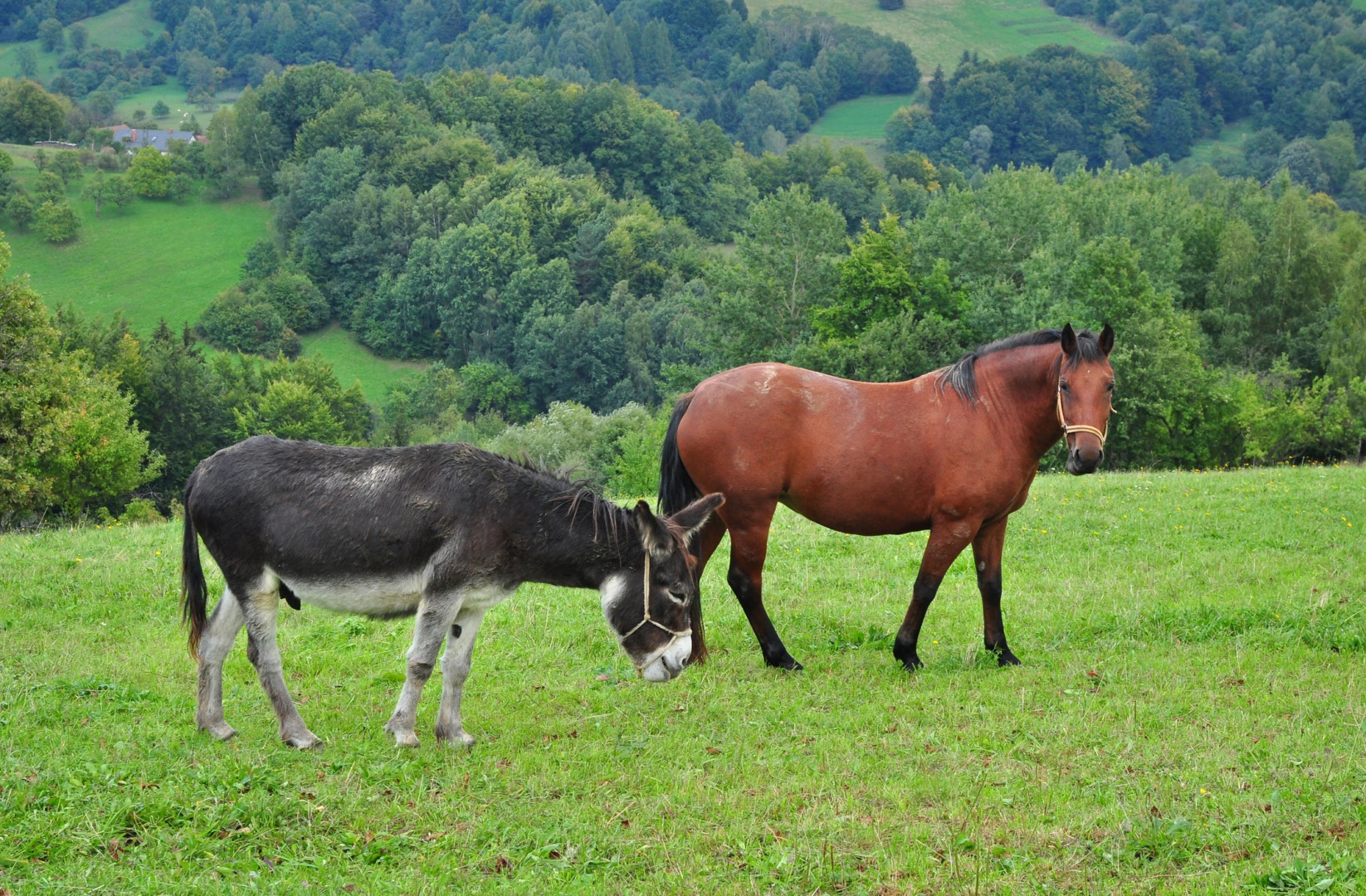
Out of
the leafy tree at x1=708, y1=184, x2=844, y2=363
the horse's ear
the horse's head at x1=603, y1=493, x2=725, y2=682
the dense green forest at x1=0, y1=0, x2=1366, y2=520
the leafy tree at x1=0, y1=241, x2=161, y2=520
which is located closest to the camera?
the horse's head at x1=603, y1=493, x2=725, y2=682

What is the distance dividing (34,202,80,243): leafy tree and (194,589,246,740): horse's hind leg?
402ft

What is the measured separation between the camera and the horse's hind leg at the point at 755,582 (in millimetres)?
9695

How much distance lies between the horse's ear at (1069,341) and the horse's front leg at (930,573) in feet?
5.42

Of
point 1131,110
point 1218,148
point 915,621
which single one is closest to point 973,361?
point 915,621

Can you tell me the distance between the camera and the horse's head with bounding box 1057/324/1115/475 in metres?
9.05

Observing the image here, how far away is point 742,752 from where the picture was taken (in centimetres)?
748

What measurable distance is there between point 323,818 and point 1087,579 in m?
9.38

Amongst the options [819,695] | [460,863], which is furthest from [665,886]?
[819,695]

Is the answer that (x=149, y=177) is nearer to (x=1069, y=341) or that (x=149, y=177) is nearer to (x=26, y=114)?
(x=26, y=114)

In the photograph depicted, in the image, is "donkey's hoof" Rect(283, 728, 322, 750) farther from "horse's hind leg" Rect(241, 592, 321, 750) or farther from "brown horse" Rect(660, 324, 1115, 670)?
"brown horse" Rect(660, 324, 1115, 670)

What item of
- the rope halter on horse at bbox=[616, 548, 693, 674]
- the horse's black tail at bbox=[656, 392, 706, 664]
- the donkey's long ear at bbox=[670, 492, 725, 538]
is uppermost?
the donkey's long ear at bbox=[670, 492, 725, 538]

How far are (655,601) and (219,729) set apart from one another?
10.3 feet

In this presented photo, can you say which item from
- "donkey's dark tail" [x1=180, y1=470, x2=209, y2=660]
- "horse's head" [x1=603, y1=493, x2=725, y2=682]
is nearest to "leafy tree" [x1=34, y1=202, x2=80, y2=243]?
"donkey's dark tail" [x1=180, y1=470, x2=209, y2=660]

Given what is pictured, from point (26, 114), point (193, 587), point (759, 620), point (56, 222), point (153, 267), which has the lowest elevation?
point (26, 114)
